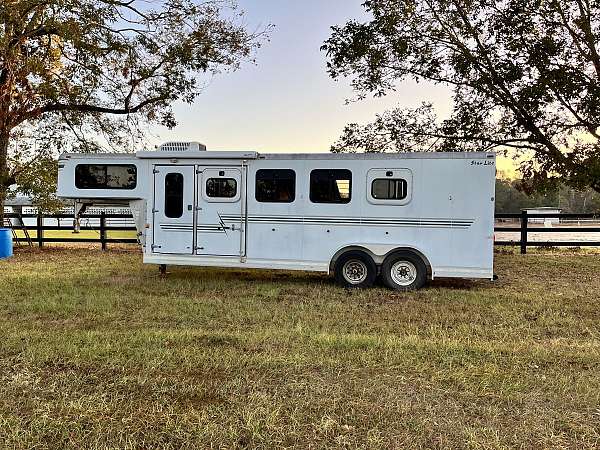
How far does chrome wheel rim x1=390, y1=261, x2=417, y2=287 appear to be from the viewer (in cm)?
830

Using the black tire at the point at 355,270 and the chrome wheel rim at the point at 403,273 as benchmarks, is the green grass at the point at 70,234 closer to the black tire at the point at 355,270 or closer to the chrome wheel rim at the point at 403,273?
the black tire at the point at 355,270

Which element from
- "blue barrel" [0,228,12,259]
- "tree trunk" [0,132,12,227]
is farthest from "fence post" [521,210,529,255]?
"tree trunk" [0,132,12,227]

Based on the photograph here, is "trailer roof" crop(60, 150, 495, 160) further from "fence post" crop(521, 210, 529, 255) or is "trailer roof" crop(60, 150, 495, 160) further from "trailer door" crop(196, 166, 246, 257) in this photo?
"fence post" crop(521, 210, 529, 255)

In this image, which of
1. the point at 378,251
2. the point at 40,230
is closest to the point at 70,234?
the point at 40,230

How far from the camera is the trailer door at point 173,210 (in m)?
8.81

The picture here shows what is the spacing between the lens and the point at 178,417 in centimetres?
328

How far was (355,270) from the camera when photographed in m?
8.53

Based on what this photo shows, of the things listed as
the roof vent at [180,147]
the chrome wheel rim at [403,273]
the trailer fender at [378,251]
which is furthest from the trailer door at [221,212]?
the chrome wheel rim at [403,273]

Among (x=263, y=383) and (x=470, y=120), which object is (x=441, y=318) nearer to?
(x=263, y=383)

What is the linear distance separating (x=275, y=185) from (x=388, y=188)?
1988 mm

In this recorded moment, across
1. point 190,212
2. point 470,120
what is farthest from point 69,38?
point 470,120

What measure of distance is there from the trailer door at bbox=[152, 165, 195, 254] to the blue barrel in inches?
250

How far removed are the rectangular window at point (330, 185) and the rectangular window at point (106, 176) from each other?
3392 millimetres

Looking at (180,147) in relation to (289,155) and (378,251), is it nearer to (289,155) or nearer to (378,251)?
(289,155)
